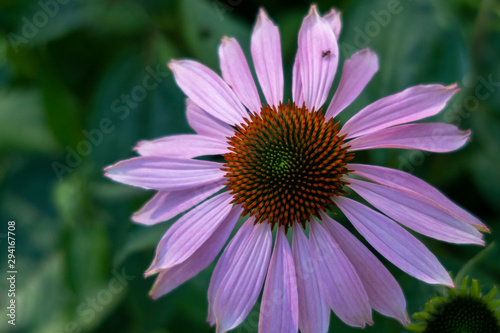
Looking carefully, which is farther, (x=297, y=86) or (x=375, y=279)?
(x=297, y=86)

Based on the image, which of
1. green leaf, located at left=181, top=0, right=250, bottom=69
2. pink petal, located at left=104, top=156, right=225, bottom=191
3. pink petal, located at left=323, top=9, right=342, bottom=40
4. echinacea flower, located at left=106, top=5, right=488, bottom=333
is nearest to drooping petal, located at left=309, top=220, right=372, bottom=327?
echinacea flower, located at left=106, top=5, right=488, bottom=333

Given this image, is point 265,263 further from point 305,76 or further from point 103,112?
point 103,112

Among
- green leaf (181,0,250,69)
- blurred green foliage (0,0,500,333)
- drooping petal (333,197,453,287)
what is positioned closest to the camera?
drooping petal (333,197,453,287)

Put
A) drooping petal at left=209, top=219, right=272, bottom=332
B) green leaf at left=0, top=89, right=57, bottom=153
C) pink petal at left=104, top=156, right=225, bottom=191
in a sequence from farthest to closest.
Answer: green leaf at left=0, top=89, right=57, bottom=153
pink petal at left=104, top=156, right=225, bottom=191
drooping petal at left=209, top=219, right=272, bottom=332

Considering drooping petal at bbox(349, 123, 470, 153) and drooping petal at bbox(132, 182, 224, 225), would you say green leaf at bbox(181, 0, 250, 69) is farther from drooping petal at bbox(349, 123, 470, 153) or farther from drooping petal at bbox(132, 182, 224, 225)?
drooping petal at bbox(349, 123, 470, 153)

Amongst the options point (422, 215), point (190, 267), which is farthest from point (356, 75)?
point (190, 267)

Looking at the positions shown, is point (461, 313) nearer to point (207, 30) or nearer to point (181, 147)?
point (181, 147)
